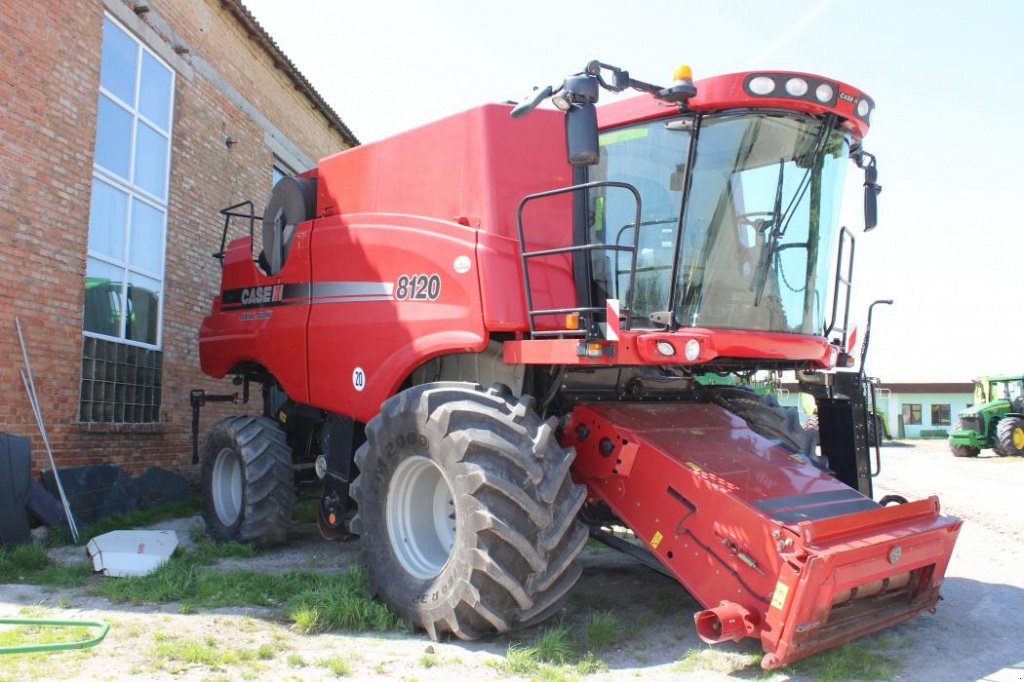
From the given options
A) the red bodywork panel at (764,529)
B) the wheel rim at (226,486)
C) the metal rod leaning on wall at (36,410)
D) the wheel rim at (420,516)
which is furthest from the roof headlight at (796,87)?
the metal rod leaning on wall at (36,410)

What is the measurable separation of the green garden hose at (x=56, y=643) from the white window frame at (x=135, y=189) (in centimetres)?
443

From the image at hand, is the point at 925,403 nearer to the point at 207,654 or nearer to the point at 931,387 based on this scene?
the point at 931,387

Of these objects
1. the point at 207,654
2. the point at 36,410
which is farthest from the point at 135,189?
the point at 207,654

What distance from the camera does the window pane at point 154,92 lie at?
9242mm

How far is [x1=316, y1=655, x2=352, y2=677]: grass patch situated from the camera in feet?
12.5

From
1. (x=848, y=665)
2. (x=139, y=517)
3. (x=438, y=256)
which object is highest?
(x=438, y=256)

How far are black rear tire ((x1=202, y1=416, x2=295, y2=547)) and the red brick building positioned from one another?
159 centimetres

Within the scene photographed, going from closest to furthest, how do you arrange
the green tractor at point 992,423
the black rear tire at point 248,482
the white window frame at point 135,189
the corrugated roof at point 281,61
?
the black rear tire at point 248,482 → the white window frame at point 135,189 → the corrugated roof at point 281,61 → the green tractor at point 992,423

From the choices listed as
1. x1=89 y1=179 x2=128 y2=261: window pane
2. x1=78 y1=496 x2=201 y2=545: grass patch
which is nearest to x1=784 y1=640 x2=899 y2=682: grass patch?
x1=78 y1=496 x2=201 y2=545: grass patch

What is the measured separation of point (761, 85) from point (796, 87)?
0.73 feet

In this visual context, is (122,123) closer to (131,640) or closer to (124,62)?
(124,62)

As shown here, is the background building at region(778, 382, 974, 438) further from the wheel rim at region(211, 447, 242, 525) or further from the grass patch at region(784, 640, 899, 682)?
the grass patch at region(784, 640, 899, 682)

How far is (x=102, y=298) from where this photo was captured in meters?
8.42

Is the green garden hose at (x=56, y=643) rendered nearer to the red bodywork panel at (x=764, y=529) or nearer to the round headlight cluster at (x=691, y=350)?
the red bodywork panel at (x=764, y=529)
